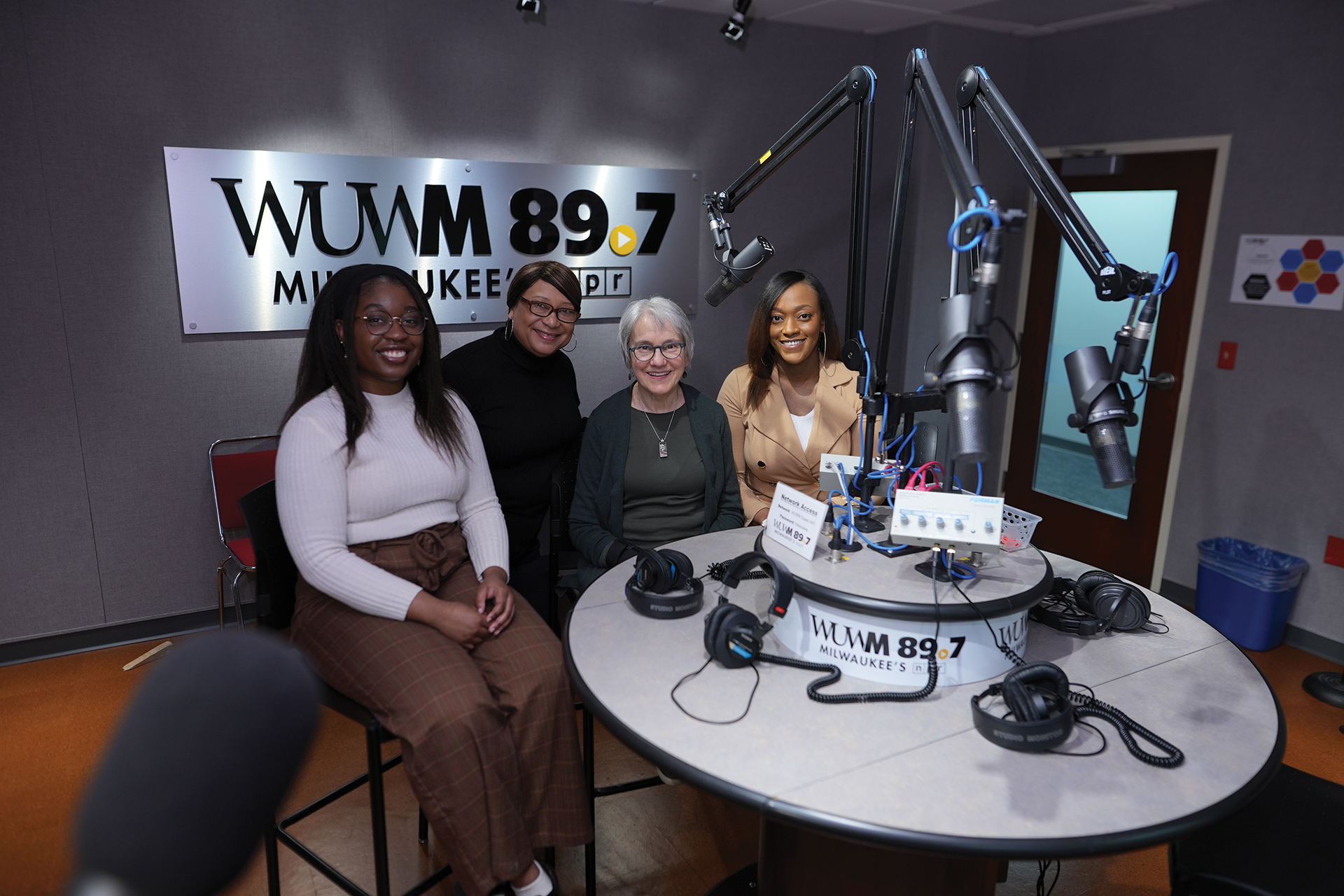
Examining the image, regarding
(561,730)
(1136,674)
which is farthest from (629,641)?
(1136,674)

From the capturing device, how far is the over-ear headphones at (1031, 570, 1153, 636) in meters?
1.82

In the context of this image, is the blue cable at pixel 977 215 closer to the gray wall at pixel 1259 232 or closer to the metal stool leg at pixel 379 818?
the metal stool leg at pixel 379 818

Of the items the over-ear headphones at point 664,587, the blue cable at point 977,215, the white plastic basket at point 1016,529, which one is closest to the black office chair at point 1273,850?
the white plastic basket at point 1016,529

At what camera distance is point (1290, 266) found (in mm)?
3465

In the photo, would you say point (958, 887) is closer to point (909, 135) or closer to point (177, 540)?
point (909, 135)

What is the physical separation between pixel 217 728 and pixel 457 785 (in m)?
1.05

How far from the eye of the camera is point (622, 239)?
4.01 meters

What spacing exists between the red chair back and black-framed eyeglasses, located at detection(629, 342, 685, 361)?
1.62 m

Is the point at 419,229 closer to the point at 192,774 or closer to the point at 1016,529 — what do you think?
the point at 1016,529

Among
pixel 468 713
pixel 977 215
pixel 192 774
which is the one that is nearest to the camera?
pixel 192 774

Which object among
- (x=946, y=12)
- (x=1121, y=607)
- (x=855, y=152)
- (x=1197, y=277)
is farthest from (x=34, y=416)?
(x=1197, y=277)

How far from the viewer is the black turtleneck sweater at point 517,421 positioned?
2.67 metres

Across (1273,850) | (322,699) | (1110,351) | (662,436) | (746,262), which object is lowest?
(1273,850)

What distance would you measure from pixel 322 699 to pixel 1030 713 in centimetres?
142
